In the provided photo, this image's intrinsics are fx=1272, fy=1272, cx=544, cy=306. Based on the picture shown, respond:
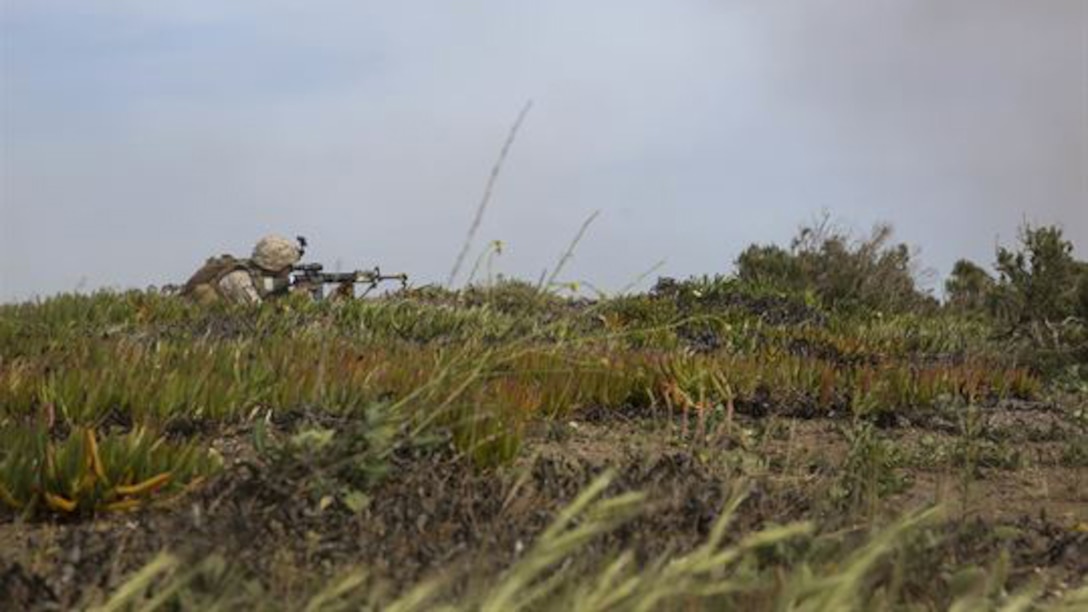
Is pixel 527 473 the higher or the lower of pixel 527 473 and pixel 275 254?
the lower

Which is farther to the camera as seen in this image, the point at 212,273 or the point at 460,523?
the point at 212,273

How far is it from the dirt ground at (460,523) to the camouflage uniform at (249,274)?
11755 millimetres

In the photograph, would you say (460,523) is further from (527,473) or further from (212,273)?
(212,273)

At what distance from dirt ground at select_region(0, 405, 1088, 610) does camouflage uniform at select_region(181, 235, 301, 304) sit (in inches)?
463

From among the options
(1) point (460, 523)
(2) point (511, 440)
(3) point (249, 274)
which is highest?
(3) point (249, 274)

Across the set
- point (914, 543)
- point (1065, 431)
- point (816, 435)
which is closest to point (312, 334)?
point (816, 435)

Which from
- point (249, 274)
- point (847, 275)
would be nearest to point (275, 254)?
point (249, 274)

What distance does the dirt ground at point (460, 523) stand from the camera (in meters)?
3.66

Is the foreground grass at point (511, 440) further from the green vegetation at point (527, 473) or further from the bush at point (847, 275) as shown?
the bush at point (847, 275)

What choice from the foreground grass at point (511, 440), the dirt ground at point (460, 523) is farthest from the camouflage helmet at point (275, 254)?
the dirt ground at point (460, 523)

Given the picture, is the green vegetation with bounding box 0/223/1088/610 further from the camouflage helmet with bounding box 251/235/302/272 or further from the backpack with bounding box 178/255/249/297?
the camouflage helmet with bounding box 251/235/302/272

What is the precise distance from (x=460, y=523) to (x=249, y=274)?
1467cm

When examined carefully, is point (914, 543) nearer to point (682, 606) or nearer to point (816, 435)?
point (682, 606)

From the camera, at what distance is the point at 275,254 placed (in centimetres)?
1867
